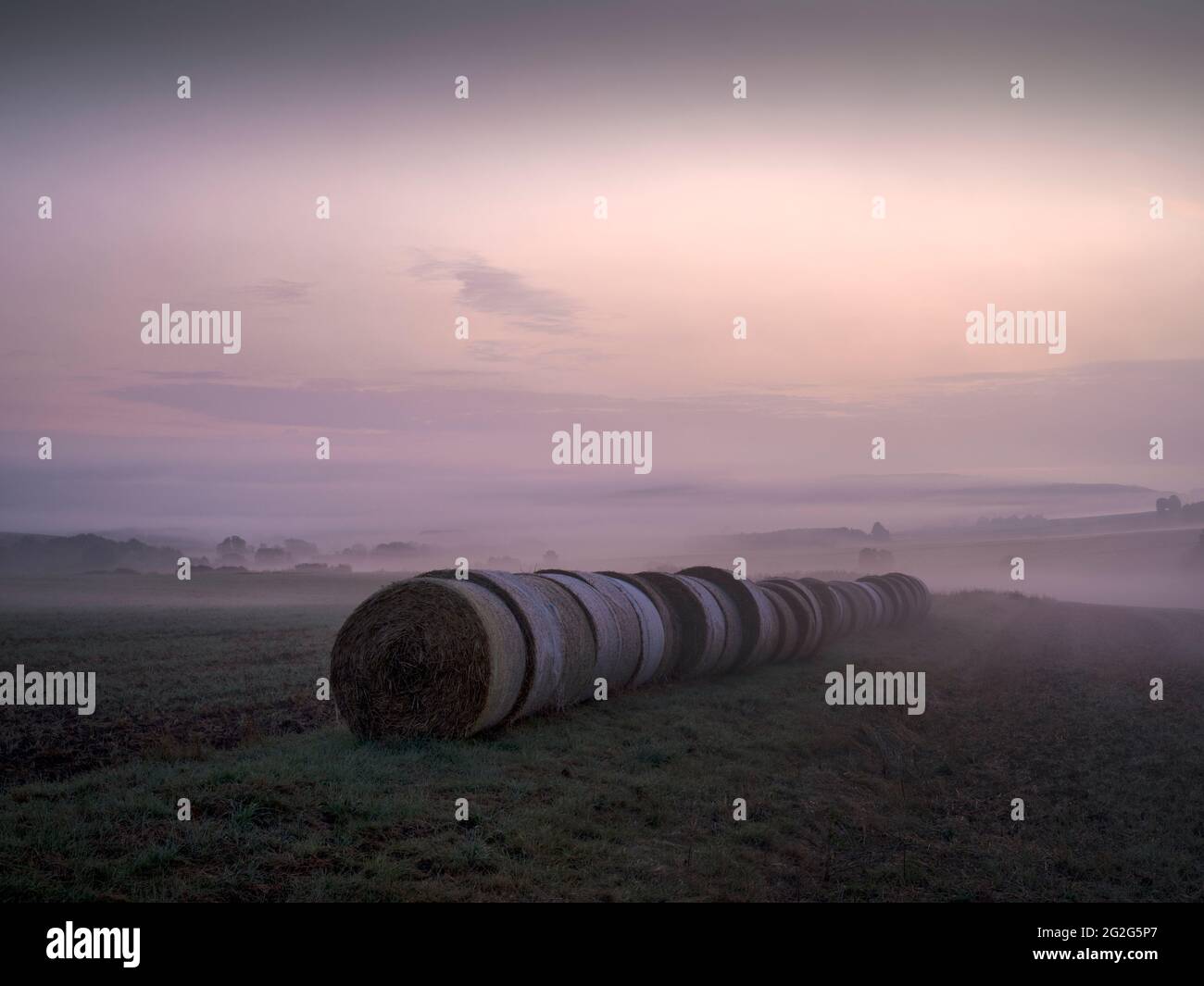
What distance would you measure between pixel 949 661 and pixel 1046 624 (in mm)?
14362

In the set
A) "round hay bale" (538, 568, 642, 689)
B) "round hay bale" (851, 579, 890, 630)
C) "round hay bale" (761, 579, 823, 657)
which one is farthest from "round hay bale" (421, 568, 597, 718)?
"round hay bale" (851, 579, 890, 630)

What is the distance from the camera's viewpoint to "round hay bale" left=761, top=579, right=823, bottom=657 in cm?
2205

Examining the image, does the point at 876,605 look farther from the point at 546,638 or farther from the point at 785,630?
the point at 546,638

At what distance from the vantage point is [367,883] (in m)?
7.09

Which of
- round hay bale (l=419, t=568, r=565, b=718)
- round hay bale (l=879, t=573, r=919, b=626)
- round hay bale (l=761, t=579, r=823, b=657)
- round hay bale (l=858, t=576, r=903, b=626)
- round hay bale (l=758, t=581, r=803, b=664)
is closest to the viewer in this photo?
round hay bale (l=419, t=568, r=565, b=718)

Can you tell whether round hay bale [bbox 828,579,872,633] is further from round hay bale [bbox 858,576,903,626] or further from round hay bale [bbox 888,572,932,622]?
round hay bale [bbox 888,572,932,622]

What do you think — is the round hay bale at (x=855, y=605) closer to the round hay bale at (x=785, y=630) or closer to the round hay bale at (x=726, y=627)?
the round hay bale at (x=785, y=630)

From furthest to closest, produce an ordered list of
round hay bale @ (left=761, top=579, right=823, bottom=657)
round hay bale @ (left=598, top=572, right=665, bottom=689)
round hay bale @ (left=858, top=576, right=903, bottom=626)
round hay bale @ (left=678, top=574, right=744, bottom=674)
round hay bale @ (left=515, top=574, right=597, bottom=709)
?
round hay bale @ (left=858, top=576, right=903, bottom=626)
round hay bale @ (left=761, top=579, right=823, bottom=657)
round hay bale @ (left=678, top=574, right=744, bottom=674)
round hay bale @ (left=598, top=572, right=665, bottom=689)
round hay bale @ (left=515, top=574, right=597, bottom=709)

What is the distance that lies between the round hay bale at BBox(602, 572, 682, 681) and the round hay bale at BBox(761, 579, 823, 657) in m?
4.69

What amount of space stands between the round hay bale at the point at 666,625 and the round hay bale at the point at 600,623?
5.95 feet

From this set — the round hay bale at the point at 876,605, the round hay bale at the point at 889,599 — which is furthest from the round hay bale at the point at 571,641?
the round hay bale at the point at 889,599

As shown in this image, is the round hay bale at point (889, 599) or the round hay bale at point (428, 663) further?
the round hay bale at point (889, 599)

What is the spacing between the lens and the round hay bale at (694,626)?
17.9 m
